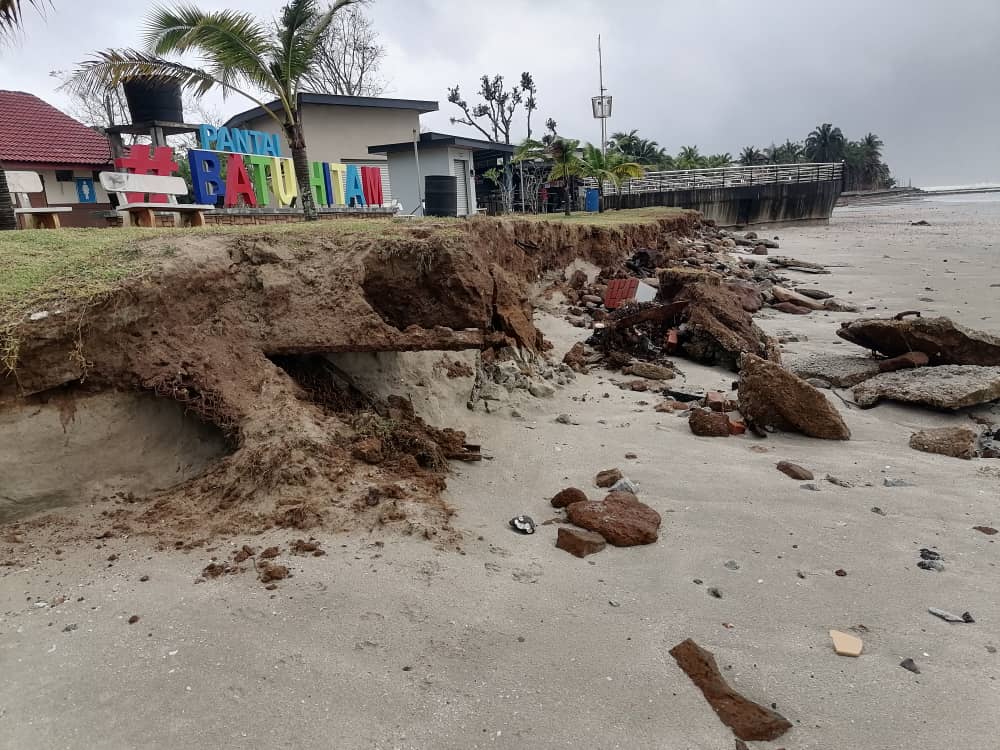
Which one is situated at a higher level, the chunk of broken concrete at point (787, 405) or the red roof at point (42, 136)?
the red roof at point (42, 136)

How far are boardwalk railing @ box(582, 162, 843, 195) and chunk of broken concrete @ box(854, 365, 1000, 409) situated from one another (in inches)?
1045

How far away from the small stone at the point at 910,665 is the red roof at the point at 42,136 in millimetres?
20722

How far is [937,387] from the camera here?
18.3ft

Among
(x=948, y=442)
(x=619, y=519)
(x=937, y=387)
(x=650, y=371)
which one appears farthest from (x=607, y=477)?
(x=937, y=387)

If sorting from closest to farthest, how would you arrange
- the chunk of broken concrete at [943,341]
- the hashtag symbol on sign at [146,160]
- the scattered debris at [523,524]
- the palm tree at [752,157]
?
the scattered debris at [523,524], the chunk of broken concrete at [943,341], the hashtag symbol on sign at [146,160], the palm tree at [752,157]

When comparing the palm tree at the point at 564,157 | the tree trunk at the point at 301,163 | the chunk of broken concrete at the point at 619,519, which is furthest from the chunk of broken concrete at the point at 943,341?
the palm tree at the point at 564,157

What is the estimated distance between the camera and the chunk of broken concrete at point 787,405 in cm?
504

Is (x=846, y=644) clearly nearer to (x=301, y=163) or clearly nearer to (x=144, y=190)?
(x=144, y=190)

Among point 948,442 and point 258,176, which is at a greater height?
point 258,176

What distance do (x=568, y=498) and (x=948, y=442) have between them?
311 cm

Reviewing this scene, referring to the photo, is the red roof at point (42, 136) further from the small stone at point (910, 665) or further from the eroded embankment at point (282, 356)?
the small stone at point (910, 665)

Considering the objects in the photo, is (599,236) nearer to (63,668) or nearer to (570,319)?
(570,319)

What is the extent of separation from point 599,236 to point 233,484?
10611 mm

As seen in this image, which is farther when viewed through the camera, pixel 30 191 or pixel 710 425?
pixel 30 191
